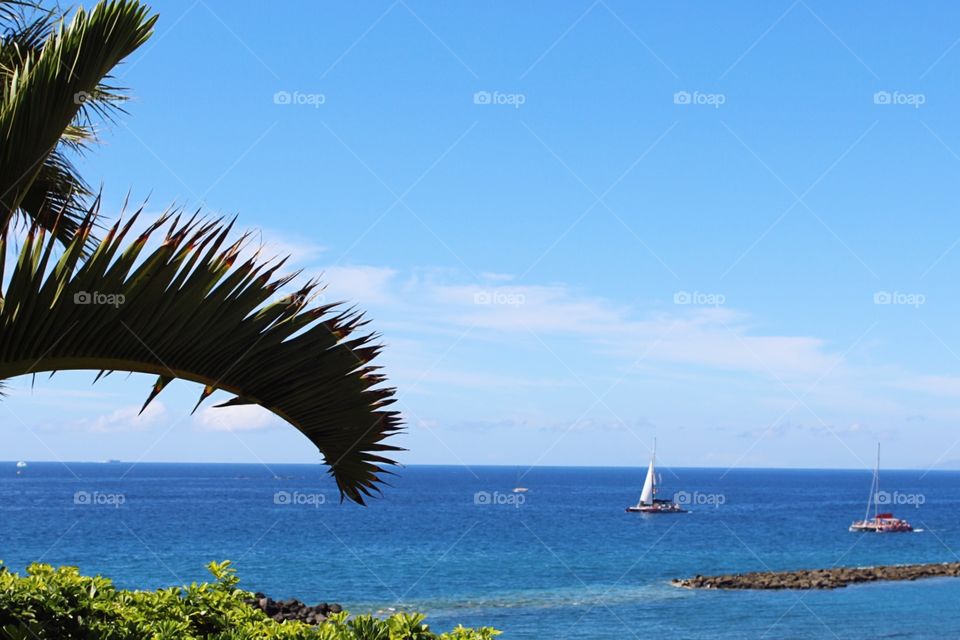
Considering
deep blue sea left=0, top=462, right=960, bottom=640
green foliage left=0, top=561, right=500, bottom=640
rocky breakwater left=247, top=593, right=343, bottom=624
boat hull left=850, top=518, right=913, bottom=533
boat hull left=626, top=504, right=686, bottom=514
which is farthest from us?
boat hull left=626, top=504, right=686, bottom=514

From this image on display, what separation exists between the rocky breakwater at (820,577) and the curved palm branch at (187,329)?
5143 centimetres

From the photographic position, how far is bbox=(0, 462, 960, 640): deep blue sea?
140 feet

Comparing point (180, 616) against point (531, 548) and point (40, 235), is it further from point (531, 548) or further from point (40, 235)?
point (531, 548)

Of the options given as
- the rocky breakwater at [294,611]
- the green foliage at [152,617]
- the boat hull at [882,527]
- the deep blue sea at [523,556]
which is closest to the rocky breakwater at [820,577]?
the deep blue sea at [523,556]

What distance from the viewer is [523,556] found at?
6938cm

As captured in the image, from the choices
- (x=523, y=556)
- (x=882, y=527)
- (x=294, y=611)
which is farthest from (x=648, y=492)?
(x=294, y=611)

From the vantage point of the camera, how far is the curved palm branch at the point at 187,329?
3.84 meters

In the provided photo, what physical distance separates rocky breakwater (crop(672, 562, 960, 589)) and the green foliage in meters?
49.1

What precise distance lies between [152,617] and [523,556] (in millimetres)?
65182

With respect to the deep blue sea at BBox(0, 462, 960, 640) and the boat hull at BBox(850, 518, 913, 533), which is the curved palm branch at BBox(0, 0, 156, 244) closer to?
the deep blue sea at BBox(0, 462, 960, 640)

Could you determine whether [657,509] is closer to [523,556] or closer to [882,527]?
[882,527]

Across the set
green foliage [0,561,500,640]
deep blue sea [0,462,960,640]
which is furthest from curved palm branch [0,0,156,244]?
deep blue sea [0,462,960,640]

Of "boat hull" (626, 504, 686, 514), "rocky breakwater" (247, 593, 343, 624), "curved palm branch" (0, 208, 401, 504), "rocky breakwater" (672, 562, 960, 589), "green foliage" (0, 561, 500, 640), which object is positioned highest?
"boat hull" (626, 504, 686, 514)

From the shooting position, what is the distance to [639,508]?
117 m
